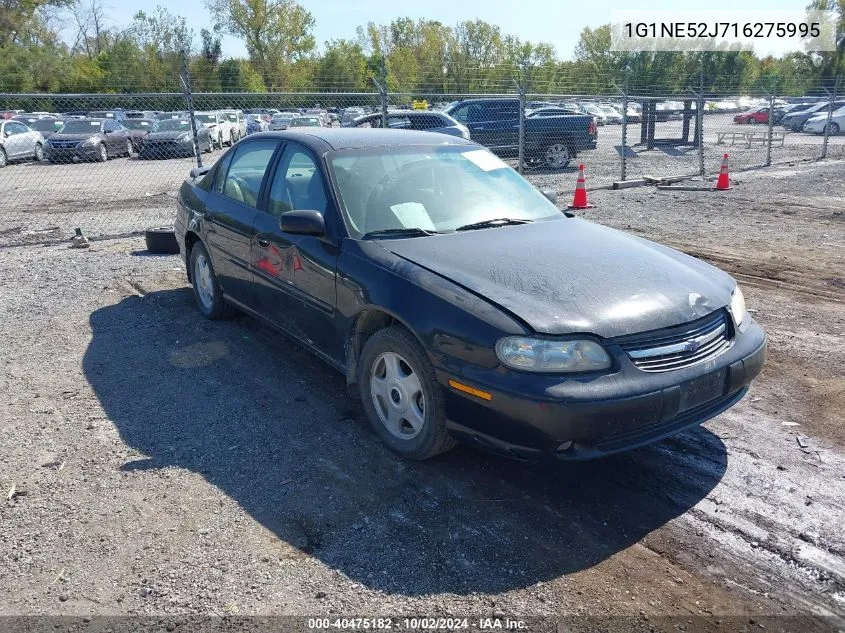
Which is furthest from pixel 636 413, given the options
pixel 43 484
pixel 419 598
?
pixel 43 484

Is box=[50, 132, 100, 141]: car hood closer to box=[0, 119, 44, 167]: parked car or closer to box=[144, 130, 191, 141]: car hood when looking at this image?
box=[0, 119, 44, 167]: parked car

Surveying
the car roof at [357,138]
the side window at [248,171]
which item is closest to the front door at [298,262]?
the car roof at [357,138]

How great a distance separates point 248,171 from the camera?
5.37 metres

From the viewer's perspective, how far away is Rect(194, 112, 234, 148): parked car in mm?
26375

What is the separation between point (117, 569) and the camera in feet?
9.91

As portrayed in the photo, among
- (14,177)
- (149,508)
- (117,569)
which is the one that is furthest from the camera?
(14,177)

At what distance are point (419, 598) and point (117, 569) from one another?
1278 millimetres

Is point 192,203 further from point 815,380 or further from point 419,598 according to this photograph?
point 815,380

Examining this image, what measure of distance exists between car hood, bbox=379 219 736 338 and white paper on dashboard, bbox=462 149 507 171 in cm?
74

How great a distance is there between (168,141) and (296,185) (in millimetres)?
19471

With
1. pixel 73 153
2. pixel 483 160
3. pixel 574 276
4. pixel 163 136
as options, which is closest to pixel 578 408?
pixel 574 276

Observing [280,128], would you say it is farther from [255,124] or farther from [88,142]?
[255,124]

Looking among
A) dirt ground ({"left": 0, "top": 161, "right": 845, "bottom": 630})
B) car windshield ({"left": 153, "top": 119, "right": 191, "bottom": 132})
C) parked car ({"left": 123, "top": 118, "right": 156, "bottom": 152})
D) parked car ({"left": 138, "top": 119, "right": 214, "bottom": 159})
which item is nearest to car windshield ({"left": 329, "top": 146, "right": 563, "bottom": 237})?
dirt ground ({"left": 0, "top": 161, "right": 845, "bottom": 630})

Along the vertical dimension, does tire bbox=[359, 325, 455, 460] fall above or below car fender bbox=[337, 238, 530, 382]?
below
